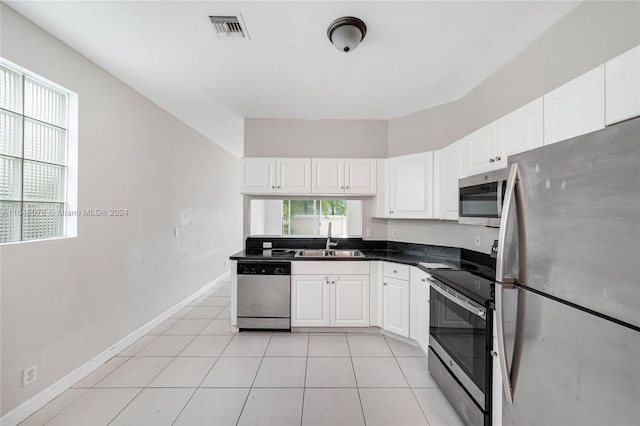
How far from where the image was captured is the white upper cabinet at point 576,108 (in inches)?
45.8

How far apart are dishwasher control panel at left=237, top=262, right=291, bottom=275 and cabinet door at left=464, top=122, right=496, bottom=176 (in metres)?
2.09

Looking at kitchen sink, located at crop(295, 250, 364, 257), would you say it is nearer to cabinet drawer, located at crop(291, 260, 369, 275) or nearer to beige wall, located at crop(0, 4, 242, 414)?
cabinet drawer, located at crop(291, 260, 369, 275)

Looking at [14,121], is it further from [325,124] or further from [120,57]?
[325,124]

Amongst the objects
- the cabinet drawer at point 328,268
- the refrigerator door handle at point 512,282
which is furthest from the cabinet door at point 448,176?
the refrigerator door handle at point 512,282


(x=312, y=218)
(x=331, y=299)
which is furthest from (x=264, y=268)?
(x=312, y=218)

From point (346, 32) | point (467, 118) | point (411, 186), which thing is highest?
point (346, 32)

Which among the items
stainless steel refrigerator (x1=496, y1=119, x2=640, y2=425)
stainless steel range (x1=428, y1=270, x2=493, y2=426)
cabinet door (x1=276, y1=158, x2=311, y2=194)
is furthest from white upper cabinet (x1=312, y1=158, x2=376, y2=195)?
stainless steel refrigerator (x1=496, y1=119, x2=640, y2=425)

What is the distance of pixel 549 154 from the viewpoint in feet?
3.47

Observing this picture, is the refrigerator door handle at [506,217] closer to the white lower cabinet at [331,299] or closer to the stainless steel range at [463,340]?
the stainless steel range at [463,340]

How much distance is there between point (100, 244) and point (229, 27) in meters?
2.17

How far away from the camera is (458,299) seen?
1773 mm

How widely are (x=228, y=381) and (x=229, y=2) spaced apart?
2779 millimetres

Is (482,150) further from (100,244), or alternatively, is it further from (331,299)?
(100,244)

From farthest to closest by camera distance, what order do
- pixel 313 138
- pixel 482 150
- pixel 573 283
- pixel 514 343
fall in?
pixel 313 138 < pixel 482 150 < pixel 514 343 < pixel 573 283
